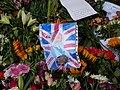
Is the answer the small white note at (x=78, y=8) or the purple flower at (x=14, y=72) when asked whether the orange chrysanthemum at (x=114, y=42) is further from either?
the purple flower at (x=14, y=72)

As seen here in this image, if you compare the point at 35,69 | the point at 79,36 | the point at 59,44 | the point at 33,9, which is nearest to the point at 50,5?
the point at 33,9

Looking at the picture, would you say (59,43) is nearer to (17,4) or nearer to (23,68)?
(23,68)

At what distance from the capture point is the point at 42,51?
182 cm

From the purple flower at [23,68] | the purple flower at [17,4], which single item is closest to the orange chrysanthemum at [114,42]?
the purple flower at [23,68]

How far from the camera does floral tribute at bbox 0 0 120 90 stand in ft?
5.11

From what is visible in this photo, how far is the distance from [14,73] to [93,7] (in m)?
0.94

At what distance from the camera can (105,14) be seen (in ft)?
7.68

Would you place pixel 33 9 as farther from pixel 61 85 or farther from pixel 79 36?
pixel 61 85

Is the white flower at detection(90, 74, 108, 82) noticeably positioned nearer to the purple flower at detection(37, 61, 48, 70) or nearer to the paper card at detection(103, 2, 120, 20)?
the purple flower at detection(37, 61, 48, 70)

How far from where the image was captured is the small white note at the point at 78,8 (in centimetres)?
207

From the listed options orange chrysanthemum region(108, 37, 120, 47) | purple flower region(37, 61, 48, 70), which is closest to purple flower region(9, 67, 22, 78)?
purple flower region(37, 61, 48, 70)

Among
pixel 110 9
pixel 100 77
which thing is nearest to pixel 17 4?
pixel 110 9

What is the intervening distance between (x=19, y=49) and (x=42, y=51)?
0.38ft

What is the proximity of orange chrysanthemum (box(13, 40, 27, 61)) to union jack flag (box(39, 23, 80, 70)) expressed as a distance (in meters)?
0.10
